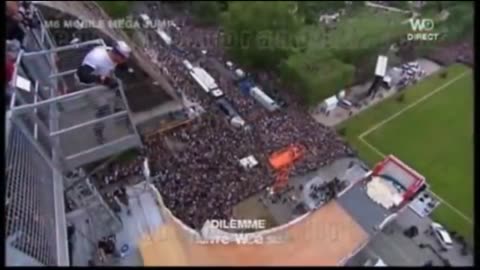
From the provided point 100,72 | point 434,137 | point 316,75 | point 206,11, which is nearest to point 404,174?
point 434,137

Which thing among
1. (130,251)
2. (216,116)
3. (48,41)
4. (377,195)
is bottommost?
(130,251)

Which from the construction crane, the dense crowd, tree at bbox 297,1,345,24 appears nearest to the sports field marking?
the dense crowd

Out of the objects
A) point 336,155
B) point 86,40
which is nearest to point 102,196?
point 86,40

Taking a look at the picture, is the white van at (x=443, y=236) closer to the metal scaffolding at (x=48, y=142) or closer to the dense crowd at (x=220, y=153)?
the dense crowd at (x=220, y=153)

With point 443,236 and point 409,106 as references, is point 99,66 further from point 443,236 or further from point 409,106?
point 443,236

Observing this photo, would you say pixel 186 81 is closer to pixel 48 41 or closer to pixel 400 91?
pixel 48 41

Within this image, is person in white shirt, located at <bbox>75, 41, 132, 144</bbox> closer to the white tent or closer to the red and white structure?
the white tent
